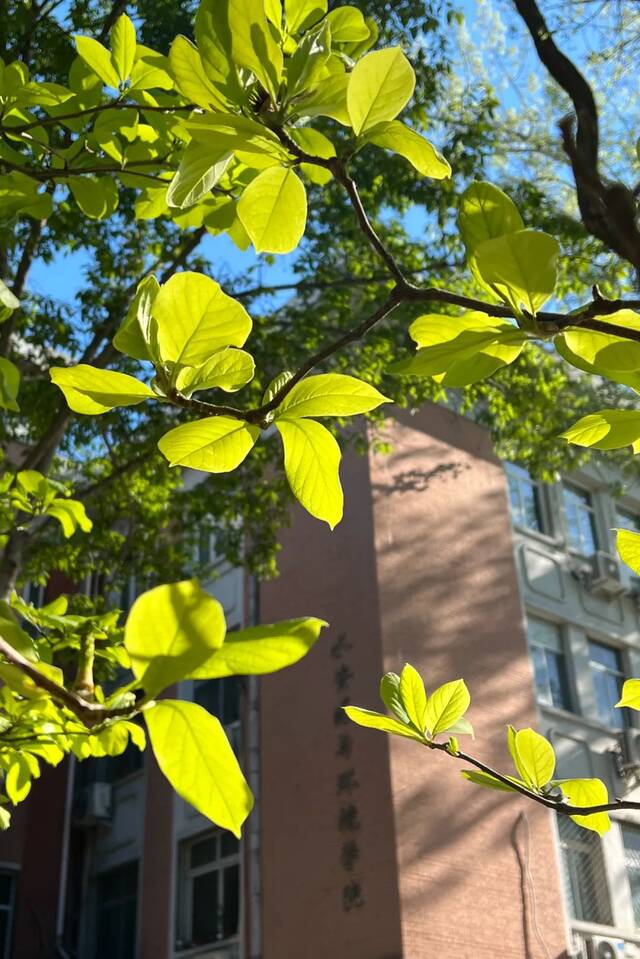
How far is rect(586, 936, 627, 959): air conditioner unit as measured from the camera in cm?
995

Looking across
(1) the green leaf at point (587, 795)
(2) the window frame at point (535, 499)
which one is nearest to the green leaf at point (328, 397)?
(1) the green leaf at point (587, 795)

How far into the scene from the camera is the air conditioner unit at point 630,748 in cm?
1144

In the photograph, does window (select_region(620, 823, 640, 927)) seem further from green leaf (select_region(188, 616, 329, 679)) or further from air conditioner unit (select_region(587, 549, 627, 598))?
green leaf (select_region(188, 616, 329, 679))

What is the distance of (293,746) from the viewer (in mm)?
10844

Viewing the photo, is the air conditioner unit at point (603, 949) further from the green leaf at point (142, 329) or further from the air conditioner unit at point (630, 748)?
the green leaf at point (142, 329)

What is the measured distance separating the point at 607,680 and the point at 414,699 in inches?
472

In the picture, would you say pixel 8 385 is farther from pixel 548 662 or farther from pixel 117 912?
pixel 117 912

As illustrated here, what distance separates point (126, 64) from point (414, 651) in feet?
31.0

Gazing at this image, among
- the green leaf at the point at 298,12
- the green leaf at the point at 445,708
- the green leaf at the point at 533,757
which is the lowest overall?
the green leaf at the point at 533,757

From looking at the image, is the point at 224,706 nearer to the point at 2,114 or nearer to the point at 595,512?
the point at 595,512

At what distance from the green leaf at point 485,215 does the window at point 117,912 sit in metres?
12.9

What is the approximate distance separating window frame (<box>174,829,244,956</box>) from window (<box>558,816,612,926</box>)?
319cm

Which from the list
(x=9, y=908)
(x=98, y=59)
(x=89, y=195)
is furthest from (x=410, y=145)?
(x=9, y=908)

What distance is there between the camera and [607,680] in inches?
486
